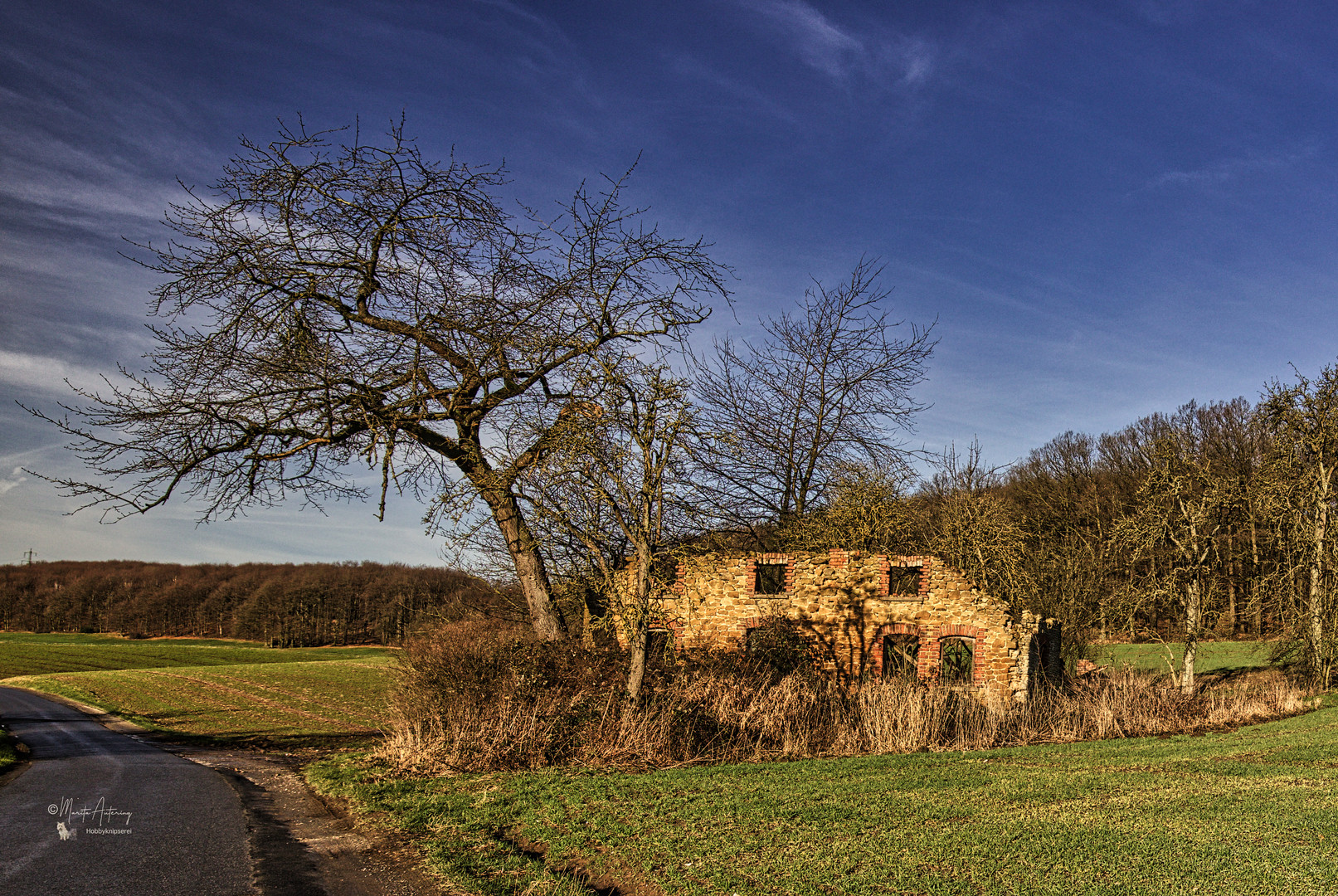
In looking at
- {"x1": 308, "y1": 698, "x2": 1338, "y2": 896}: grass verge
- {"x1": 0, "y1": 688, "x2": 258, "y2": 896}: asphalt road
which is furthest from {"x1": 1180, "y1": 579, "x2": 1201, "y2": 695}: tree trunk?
{"x1": 0, "y1": 688, "x2": 258, "y2": 896}: asphalt road

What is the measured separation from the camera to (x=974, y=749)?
12469mm

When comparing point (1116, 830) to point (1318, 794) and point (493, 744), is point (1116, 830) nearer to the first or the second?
point (1318, 794)

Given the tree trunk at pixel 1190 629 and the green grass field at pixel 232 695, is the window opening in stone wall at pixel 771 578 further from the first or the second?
the tree trunk at pixel 1190 629

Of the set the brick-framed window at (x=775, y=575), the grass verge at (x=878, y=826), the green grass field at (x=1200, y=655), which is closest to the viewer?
the grass verge at (x=878, y=826)

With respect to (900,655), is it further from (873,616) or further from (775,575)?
(775,575)

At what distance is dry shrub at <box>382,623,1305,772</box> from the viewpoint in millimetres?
10461

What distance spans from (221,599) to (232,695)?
206 feet

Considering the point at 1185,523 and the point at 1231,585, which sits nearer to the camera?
the point at 1185,523

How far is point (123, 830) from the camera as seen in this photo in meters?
7.61

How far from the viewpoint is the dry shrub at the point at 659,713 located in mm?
10461

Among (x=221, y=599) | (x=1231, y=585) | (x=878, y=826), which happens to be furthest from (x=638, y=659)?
(x=221, y=599)

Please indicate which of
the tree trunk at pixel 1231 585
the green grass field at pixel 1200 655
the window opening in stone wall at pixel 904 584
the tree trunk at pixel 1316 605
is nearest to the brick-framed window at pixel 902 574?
the window opening in stone wall at pixel 904 584

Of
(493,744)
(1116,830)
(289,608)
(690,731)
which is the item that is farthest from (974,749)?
(289,608)

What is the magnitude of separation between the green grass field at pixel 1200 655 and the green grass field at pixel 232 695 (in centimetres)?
2346
